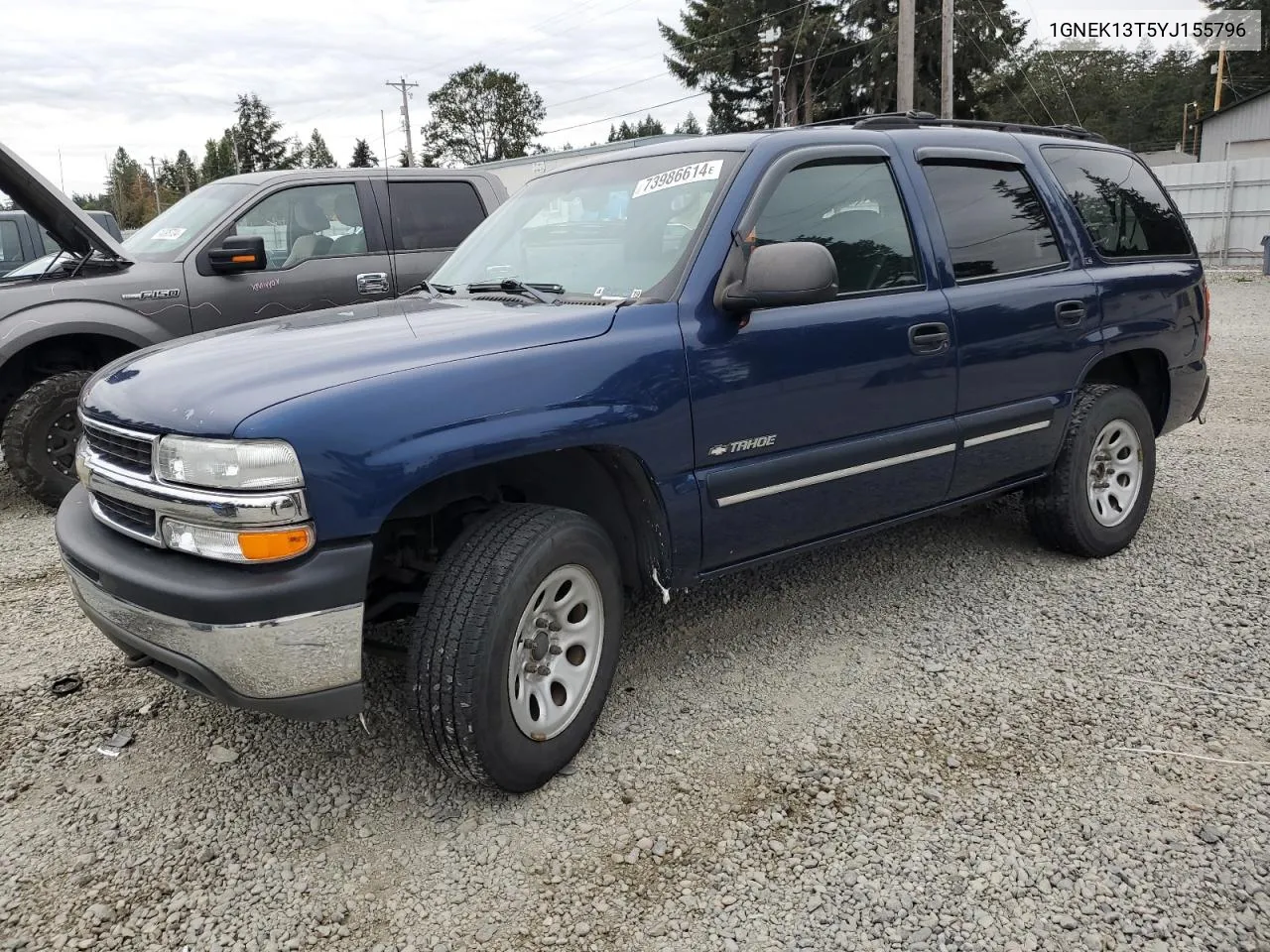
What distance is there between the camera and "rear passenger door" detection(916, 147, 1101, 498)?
3.81m

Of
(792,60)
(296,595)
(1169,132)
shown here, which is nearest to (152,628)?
(296,595)

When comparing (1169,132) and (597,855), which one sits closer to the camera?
(597,855)

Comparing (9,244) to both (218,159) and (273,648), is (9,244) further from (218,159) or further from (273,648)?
(218,159)

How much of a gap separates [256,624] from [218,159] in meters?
93.3

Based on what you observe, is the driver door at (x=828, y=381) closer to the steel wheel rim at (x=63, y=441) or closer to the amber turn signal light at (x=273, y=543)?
the amber turn signal light at (x=273, y=543)

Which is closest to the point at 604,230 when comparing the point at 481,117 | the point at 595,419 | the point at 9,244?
the point at 595,419

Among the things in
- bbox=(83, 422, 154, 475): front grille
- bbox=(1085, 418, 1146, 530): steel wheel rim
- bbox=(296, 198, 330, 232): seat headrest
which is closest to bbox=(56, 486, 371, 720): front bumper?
bbox=(83, 422, 154, 475): front grille

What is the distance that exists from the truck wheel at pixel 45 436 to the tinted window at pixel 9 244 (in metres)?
4.29

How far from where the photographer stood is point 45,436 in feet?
18.3

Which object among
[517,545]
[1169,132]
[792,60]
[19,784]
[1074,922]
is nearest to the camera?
[1074,922]

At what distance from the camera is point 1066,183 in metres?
4.39

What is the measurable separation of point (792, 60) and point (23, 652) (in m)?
41.1

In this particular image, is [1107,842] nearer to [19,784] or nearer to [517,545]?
[517,545]

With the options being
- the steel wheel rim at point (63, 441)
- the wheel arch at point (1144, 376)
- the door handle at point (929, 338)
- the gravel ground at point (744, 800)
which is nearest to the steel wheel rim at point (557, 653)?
the gravel ground at point (744, 800)
